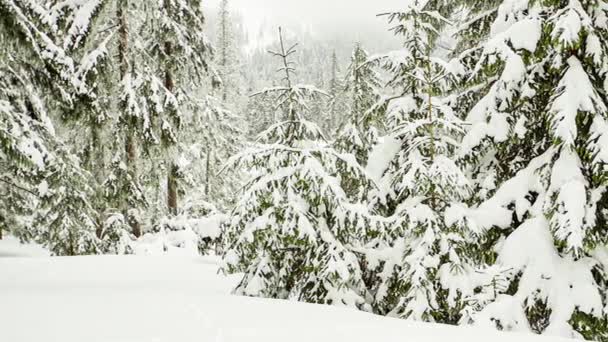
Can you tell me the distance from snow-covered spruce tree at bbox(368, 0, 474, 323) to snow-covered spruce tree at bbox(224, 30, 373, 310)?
0.66 metres

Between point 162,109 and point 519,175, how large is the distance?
10832 millimetres

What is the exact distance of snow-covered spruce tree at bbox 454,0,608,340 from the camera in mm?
6613

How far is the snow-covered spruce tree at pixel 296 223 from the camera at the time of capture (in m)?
7.42

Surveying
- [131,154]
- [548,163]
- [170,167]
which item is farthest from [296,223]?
[170,167]

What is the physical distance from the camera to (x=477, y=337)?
14.7ft

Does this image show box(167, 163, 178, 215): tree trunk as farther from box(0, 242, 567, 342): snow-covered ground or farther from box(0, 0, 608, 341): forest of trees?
box(0, 242, 567, 342): snow-covered ground

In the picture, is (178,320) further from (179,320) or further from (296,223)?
(296,223)

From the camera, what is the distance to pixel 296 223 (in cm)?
742

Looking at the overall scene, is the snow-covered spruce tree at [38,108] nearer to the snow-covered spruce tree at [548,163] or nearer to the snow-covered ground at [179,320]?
the snow-covered ground at [179,320]

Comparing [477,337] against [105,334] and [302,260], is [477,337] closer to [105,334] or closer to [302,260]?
[105,334]

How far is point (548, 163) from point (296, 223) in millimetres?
3881

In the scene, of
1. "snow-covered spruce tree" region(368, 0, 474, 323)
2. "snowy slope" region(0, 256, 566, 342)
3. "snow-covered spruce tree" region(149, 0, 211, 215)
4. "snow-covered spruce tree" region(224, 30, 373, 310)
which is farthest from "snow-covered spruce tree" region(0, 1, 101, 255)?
"snow-covered spruce tree" region(368, 0, 474, 323)

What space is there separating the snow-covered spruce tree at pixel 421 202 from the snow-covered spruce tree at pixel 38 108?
605 centimetres

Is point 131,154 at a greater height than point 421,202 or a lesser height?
greater
